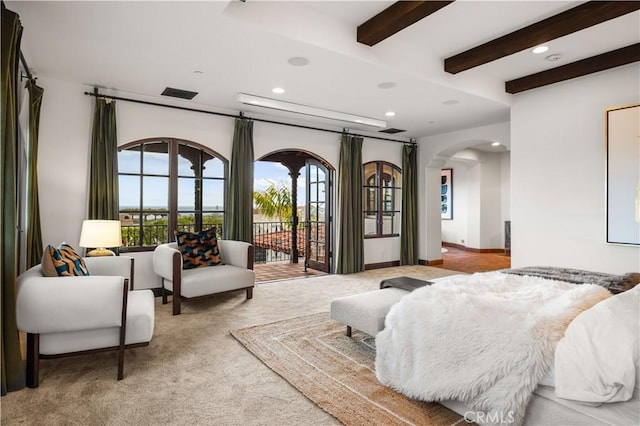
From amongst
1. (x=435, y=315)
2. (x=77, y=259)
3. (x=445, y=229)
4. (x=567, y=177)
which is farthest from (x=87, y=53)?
(x=445, y=229)

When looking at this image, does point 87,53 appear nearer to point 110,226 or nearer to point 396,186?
point 110,226

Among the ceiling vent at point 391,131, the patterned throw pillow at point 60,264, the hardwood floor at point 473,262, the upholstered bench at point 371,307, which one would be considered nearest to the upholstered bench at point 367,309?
the upholstered bench at point 371,307

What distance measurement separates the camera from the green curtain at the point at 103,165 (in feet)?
14.0

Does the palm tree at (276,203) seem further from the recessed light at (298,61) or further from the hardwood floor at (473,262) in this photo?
the recessed light at (298,61)

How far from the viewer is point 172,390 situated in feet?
7.57

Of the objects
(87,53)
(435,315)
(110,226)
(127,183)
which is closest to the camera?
(435,315)

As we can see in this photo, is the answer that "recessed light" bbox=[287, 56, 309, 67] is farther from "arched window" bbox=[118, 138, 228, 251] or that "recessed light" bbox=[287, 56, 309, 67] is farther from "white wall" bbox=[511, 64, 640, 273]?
"white wall" bbox=[511, 64, 640, 273]

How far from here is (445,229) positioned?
1138 cm

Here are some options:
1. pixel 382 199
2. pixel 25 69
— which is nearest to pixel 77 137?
pixel 25 69

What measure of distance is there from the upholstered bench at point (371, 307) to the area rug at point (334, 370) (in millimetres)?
221

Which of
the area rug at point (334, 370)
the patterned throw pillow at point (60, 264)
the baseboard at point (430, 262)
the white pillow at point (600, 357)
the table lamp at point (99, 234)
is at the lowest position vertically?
the area rug at point (334, 370)

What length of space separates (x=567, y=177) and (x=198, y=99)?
477 centimetres

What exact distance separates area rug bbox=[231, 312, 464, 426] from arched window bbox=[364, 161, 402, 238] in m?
3.64

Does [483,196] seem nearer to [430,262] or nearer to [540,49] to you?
[430,262]
